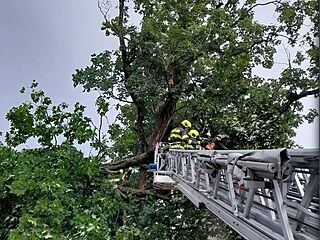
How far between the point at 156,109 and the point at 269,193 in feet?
17.4

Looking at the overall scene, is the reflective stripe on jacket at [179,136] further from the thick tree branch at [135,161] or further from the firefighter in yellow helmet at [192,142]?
the thick tree branch at [135,161]

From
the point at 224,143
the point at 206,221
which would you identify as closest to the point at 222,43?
the point at 224,143

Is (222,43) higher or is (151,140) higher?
(222,43)

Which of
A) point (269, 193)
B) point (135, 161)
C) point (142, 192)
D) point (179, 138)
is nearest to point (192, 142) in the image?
point (179, 138)

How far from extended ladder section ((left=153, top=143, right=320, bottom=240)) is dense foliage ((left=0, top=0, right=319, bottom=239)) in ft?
7.60

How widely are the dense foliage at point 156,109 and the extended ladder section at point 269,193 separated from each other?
7.60 ft

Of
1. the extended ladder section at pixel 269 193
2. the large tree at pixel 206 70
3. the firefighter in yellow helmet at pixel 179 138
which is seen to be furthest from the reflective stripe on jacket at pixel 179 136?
the extended ladder section at pixel 269 193

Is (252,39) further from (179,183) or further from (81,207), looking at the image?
(81,207)

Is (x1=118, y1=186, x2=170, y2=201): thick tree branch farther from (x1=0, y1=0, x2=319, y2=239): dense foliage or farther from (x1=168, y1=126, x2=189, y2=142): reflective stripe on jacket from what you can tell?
(x1=168, y1=126, x2=189, y2=142): reflective stripe on jacket

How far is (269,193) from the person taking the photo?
1696mm

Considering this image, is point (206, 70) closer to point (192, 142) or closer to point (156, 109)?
point (156, 109)

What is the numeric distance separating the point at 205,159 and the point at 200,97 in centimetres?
381

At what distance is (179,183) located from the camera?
3895 millimetres

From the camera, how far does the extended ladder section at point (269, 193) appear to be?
1173 millimetres
